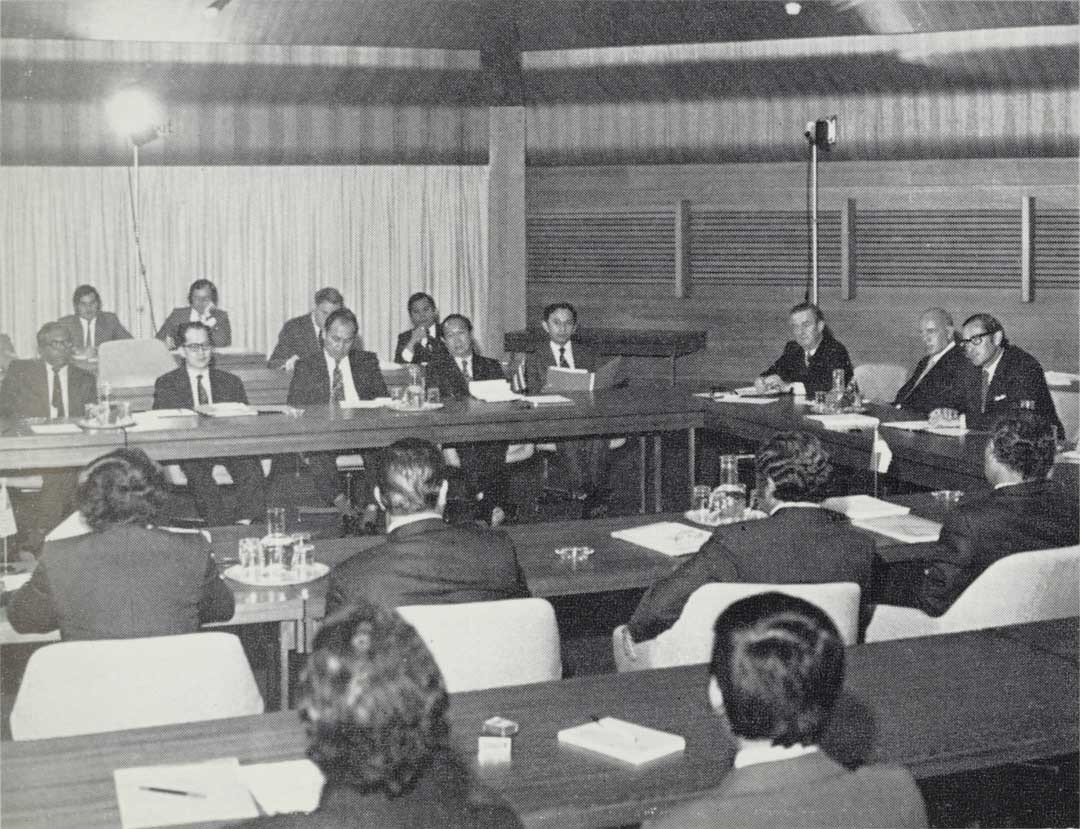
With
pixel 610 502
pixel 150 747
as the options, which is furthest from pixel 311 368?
pixel 150 747

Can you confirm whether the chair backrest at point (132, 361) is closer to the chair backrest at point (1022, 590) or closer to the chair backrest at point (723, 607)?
the chair backrest at point (723, 607)

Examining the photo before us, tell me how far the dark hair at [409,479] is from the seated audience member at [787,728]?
1.65 m

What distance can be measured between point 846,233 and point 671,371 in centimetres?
163

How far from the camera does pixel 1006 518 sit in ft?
14.2

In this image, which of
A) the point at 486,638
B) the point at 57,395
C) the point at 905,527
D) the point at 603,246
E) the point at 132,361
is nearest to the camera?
the point at 486,638

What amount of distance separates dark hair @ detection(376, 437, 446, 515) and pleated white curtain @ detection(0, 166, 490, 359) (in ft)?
23.9

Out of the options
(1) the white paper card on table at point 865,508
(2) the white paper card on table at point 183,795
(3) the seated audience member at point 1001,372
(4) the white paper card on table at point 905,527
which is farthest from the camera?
(3) the seated audience member at point 1001,372

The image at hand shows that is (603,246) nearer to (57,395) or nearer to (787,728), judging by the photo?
(57,395)

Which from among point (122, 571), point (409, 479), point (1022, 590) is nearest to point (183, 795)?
point (122, 571)

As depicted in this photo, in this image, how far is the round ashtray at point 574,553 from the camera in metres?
4.40

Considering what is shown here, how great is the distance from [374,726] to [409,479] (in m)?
1.87

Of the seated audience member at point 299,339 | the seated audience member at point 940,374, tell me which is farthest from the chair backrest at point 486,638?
the seated audience member at point 299,339

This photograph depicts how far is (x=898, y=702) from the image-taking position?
2.90 m

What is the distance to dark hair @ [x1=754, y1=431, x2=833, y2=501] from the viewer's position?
3932 mm
